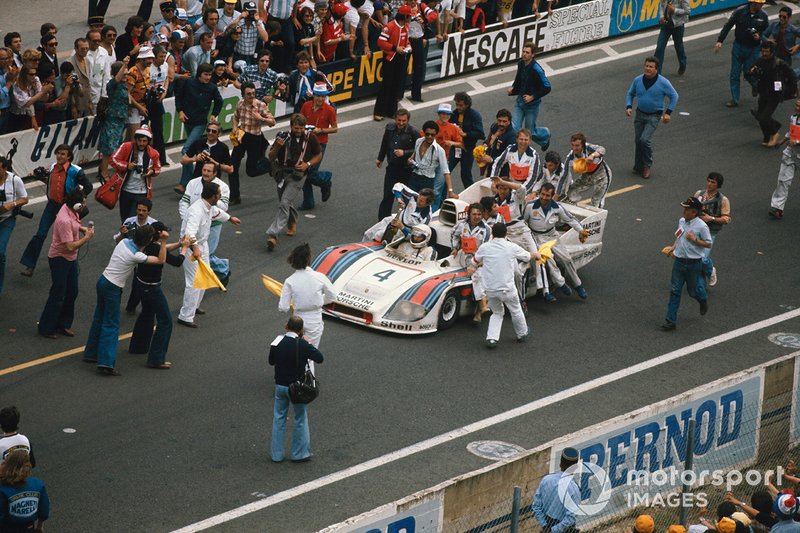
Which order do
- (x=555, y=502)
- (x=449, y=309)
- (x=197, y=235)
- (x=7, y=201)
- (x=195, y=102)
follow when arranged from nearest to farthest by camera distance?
(x=555, y=502), (x=197, y=235), (x=7, y=201), (x=449, y=309), (x=195, y=102)

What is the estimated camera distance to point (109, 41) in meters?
21.4

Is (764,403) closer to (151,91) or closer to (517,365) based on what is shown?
(517,365)

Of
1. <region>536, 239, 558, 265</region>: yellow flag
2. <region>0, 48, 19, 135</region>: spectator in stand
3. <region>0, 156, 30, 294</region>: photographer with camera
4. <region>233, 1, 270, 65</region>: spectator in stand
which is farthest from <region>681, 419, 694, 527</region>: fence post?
<region>233, 1, 270, 65</region>: spectator in stand

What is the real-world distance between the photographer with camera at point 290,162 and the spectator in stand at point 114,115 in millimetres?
2822

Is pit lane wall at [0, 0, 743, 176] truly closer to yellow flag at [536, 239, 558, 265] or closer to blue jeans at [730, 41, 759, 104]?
blue jeans at [730, 41, 759, 104]

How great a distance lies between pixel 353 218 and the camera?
20297mm

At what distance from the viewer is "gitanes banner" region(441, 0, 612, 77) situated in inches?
1047

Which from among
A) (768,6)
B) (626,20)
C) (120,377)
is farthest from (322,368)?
(768,6)

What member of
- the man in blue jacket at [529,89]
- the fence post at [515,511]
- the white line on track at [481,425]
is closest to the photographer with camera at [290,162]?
the man in blue jacket at [529,89]

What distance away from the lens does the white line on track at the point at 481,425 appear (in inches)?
494

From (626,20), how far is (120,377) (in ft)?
58.4

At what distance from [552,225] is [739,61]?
9764 millimetres

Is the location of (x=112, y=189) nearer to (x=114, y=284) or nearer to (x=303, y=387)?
(x=114, y=284)

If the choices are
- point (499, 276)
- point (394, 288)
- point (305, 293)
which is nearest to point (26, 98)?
point (394, 288)
